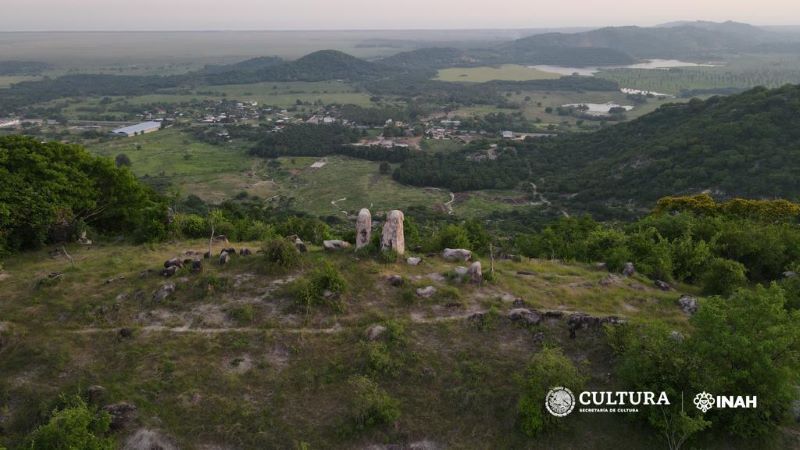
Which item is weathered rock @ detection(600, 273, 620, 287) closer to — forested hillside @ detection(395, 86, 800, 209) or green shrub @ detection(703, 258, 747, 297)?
green shrub @ detection(703, 258, 747, 297)

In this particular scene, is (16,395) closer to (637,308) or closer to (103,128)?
(637,308)

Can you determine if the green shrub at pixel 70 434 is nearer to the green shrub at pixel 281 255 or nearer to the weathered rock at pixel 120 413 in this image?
the weathered rock at pixel 120 413

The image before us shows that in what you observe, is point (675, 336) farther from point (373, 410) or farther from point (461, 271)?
point (373, 410)

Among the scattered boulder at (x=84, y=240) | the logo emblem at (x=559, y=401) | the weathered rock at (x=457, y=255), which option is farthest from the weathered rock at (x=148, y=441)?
the scattered boulder at (x=84, y=240)

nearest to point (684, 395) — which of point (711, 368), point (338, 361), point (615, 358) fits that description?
point (711, 368)

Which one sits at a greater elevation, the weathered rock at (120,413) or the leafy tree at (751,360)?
the leafy tree at (751,360)

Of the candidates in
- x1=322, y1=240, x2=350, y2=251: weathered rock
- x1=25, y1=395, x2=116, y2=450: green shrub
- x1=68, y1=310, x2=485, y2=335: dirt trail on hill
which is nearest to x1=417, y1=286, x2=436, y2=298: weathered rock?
x1=68, y1=310, x2=485, y2=335: dirt trail on hill
